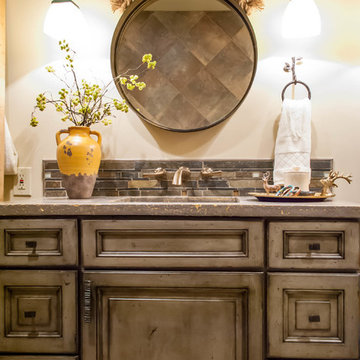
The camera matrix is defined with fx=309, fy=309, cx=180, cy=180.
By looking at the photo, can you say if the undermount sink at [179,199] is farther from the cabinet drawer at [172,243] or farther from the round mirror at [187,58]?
the cabinet drawer at [172,243]

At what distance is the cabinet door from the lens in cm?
99

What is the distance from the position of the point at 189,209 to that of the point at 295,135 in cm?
72

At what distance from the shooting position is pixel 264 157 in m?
1.50

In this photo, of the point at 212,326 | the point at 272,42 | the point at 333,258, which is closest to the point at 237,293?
the point at 212,326

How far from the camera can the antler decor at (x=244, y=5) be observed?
1.46 metres

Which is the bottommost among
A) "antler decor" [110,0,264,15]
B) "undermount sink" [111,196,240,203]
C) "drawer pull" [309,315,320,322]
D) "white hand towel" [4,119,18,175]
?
"drawer pull" [309,315,320,322]

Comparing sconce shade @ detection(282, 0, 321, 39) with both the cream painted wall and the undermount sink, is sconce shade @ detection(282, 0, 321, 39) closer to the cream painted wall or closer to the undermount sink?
the cream painted wall

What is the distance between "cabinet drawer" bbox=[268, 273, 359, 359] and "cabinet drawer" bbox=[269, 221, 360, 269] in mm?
38

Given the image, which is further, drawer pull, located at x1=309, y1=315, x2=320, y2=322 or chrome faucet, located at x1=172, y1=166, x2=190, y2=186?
chrome faucet, located at x1=172, y1=166, x2=190, y2=186

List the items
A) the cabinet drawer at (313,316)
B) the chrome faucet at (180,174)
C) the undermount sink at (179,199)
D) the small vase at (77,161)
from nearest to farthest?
1. the cabinet drawer at (313,316)
2. the small vase at (77,161)
3. the chrome faucet at (180,174)
4. the undermount sink at (179,199)

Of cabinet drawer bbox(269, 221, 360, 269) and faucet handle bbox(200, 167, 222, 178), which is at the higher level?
faucet handle bbox(200, 167, 222, 178)

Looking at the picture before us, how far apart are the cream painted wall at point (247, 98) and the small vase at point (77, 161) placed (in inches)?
11.3

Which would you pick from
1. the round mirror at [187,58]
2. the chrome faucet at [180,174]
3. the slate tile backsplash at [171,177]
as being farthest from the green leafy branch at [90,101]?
the chrome faucet at [180,174]

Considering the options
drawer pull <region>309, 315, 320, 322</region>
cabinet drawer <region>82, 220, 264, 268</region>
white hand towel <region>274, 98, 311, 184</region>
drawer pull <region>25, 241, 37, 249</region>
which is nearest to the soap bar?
white hand towel <region>274, 98, 311, 184</region>
